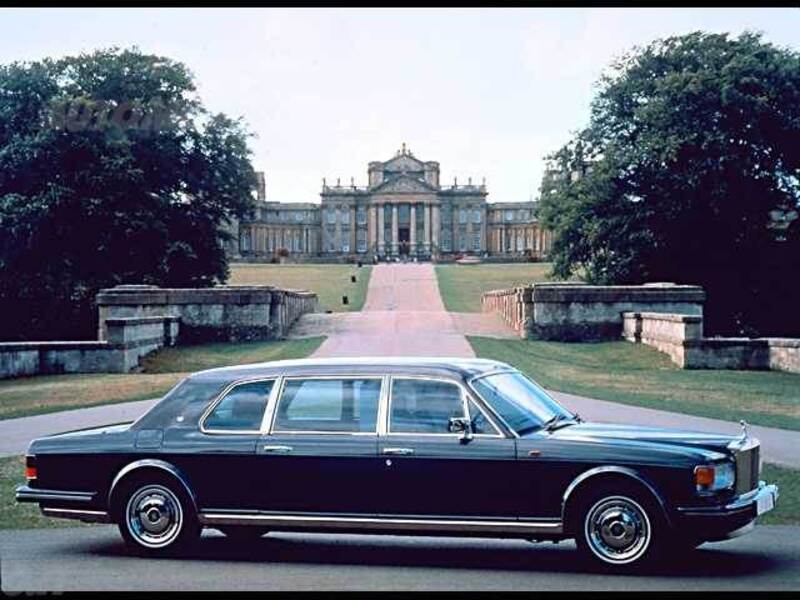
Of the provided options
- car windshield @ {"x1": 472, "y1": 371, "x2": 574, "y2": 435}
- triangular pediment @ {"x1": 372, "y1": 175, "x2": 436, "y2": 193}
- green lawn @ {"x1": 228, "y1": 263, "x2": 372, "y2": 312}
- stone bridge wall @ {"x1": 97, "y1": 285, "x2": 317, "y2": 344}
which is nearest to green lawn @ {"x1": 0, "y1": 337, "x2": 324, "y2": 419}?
stone bridge wall @ {"x1": 97, "y1": 285, "x2": 317, "y2": 344}

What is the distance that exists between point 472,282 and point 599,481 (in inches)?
2383

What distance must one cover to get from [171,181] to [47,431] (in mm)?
32704

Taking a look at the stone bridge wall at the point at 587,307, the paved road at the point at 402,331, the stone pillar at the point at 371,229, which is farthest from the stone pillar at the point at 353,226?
the stone bridge wall at the point at 587,307

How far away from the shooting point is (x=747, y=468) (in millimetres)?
8672

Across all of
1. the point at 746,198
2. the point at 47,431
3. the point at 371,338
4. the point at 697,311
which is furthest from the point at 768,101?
the point at 47,431

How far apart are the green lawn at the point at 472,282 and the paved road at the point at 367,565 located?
36.2 meters

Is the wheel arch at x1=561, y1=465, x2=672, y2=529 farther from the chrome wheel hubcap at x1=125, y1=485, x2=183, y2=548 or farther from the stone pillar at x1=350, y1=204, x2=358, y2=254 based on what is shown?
the stone pillar at x1=350, y1=204, x2=358, y2=254

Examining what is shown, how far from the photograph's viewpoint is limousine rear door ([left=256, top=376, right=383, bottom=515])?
8.79 metres

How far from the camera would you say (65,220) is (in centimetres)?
4369

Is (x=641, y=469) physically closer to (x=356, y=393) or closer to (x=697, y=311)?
(x=356, y=393)

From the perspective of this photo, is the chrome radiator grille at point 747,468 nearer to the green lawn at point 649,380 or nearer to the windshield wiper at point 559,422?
the windshield wiper at point 559,422

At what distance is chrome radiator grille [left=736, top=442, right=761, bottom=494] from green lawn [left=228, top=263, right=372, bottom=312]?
37.6m

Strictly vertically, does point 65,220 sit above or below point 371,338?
above

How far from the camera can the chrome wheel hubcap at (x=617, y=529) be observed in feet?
27.1
